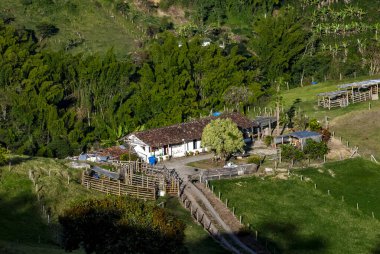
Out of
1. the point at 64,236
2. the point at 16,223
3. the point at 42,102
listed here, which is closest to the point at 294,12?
the point at 42,102

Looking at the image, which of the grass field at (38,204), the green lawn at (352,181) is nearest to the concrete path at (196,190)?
the grass field at (38,204)

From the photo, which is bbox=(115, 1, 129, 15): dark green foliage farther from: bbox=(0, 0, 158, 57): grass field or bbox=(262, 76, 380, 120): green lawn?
bbox=(262, 76, 380, 120): green lawn

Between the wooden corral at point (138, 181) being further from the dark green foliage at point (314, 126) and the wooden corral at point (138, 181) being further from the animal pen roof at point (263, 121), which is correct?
the dark green foliage at point (314, 126)

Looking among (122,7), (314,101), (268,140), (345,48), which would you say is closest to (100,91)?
(314,101)

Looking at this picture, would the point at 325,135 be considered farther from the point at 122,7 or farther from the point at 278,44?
the point at 122,7

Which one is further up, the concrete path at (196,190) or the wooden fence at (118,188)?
the wooden fence at (118,188)

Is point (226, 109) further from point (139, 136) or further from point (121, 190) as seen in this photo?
point (121, 190)
